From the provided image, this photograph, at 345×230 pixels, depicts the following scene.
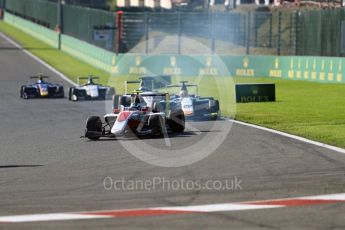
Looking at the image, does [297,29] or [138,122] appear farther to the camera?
[297,29]

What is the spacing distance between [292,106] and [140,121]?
10101mm

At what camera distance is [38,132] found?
2297 centimetres

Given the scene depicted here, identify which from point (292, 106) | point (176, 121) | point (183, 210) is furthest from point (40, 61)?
point (183, 210)

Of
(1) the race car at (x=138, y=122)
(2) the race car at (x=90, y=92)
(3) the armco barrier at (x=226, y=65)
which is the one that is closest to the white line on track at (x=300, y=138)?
(1) the race car at (x=138, y=122)

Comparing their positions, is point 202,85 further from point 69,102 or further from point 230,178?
point 230,178

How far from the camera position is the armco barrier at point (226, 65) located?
136 feet

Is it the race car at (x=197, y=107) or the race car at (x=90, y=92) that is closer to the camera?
the race car at (x=197, y=107)

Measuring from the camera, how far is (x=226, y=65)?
1925 inches

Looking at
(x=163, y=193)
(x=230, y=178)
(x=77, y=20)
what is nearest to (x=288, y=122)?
(x=230, y=178)

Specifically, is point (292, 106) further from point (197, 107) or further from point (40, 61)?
point (40, 61)

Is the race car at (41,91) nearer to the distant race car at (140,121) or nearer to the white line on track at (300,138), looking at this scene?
the white line on track at (300,138)

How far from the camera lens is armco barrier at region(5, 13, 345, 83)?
4159 centimetres

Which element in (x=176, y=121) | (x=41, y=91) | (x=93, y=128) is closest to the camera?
(x=93, y=128)

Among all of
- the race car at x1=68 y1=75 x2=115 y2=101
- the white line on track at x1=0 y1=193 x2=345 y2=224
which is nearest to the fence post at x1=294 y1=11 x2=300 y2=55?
the race car at x1=68 y1=75 x2=115 y2=101
